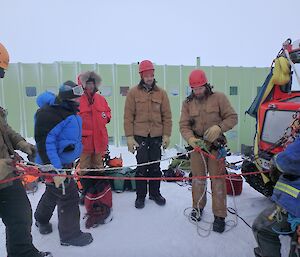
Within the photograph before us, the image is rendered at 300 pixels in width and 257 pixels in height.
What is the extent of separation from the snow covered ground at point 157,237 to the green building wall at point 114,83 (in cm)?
675

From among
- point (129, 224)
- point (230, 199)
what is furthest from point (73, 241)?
point (230, 199)

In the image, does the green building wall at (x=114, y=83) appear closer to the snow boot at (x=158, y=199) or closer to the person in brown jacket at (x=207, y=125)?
the snow boot at (x=158, y=199)

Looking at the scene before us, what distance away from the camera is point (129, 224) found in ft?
11.8

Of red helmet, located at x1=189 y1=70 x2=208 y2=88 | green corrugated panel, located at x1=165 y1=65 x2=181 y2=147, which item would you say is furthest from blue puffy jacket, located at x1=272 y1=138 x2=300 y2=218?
green corrugated panel, located at x1=165 y1=65 x2=181 y2=147

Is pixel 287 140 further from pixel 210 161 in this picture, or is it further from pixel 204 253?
pixel 204 253

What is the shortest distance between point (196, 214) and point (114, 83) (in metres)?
7.58

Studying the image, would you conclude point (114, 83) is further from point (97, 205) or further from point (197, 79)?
point (197, 79)

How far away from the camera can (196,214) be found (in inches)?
145

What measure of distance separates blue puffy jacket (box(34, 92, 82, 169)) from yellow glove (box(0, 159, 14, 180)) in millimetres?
489

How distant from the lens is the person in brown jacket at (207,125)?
11.0 ft

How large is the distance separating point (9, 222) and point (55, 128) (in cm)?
100

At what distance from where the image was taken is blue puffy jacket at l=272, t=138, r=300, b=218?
2.06m

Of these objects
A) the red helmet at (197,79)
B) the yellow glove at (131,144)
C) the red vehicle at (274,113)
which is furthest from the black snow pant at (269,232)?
the yellow glove at (131,144)

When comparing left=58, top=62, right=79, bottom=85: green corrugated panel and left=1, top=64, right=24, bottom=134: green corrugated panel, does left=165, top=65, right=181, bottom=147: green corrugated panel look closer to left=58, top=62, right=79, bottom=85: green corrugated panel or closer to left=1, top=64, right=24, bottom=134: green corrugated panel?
left=58, top=62, right=79, bottom=85: green corrugated panel
